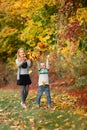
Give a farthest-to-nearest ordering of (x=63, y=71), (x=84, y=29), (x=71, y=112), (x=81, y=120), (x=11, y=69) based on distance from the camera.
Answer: (x=11, y=69) < (x=63, y=71) < (x=71, y=112) < (x=84, y=29) < (x=81, y=120)

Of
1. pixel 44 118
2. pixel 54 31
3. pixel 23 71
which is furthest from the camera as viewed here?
pixel 54 31

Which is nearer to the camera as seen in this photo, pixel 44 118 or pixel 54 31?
pixel 44 118

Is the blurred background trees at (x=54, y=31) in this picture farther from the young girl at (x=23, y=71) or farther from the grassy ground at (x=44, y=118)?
the grassy ground at (x=44, y=118)

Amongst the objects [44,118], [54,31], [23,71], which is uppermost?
[54,31]

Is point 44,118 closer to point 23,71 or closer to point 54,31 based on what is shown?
point 23,71

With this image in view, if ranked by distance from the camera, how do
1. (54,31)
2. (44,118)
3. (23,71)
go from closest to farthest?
(44,118) → (23,71) → (54,31)

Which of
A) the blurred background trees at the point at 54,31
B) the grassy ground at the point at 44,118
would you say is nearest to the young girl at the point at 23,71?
the grassy ground at the point at 44,118

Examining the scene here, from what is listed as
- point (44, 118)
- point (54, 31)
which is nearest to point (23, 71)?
point (54, 31)

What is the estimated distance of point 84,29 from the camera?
12117mm

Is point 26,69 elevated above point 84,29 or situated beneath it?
situated beneath

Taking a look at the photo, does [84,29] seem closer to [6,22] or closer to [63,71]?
[63,71]

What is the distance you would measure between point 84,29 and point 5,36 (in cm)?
2074

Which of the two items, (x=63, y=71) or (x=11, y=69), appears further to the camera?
(x=11, y=69)

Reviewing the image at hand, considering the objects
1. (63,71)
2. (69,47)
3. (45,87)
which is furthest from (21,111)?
(63,71)
